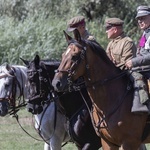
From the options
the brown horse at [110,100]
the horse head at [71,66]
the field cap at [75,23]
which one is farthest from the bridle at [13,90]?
the horse head at [71,66]

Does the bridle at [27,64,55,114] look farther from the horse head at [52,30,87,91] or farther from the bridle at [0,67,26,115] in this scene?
the horse head at [52,30,87,91]

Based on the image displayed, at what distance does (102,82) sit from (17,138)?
19.2 ft

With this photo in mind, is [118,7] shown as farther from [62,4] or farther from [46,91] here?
[46,91]

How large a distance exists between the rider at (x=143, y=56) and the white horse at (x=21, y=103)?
1.72m

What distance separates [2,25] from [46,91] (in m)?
14.7

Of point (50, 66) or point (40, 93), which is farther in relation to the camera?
point (50, 66)

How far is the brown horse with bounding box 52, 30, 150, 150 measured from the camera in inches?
301

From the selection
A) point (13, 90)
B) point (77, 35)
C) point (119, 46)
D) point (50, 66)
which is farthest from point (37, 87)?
point (77, 35)

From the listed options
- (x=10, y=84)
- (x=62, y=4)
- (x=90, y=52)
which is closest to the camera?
(x=90, y=52)

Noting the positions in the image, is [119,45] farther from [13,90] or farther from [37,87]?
[13,90]

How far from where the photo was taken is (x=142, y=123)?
7.84m

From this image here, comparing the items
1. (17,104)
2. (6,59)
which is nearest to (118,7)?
(6,59)

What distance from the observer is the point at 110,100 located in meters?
7.84

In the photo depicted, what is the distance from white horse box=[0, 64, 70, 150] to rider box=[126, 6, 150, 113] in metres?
1.72
